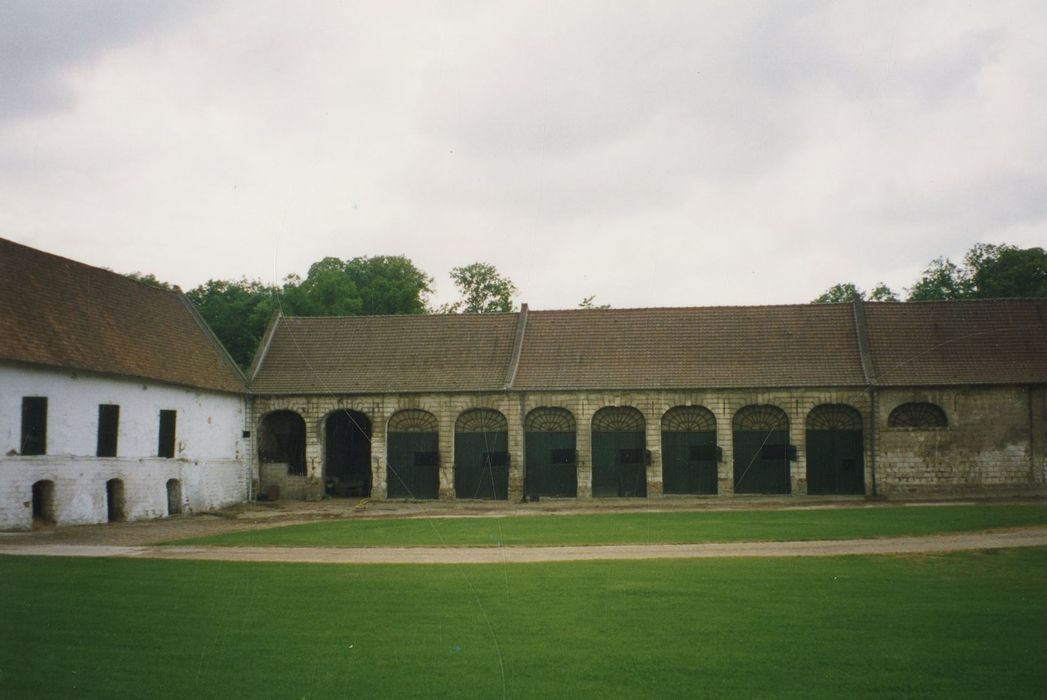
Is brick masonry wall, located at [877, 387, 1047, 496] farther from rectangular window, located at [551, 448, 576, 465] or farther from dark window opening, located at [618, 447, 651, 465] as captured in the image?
rectangular window, located at [551, 448, 576, 465]

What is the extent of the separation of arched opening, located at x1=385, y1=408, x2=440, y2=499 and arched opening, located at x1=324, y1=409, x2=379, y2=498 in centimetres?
153

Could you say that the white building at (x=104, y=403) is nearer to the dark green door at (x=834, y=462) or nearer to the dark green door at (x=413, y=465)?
the dark green door at (x=413, y=465)

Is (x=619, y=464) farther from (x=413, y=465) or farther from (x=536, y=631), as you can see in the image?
(x=536, y=631)

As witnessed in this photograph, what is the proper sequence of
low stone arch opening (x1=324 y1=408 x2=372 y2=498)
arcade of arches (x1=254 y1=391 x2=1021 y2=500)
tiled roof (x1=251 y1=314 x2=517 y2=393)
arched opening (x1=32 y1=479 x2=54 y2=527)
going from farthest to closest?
low stone arch opening (x1=324 y1=408 x2=372 y2=498) < tiled roof (x1=251 y1=314 x2=517 y2=393) < arcade of arches (x1=254 y1=391 x2=1021 y2=500) < arched opening (x1=32 y1=479 x2=54 y2=527)

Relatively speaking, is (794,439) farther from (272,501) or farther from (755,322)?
(272,501)

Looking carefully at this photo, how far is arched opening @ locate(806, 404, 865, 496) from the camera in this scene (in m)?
33.6

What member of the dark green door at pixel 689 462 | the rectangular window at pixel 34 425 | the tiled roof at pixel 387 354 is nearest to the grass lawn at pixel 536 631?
→ the rectangular window at pixel 34 425

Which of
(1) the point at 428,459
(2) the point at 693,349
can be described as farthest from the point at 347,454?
(2) the point at 693,349

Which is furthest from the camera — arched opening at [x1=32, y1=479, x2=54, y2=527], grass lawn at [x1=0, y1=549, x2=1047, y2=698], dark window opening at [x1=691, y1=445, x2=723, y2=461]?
dark window opening at [x1=691, y1=445, x2=723, y2=461]

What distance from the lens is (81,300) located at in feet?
93.8

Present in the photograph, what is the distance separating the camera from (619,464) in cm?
3494

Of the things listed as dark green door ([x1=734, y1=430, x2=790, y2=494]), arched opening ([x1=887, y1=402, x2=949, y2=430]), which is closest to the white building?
dark green door ([x1=734, y1=430, x2=790, y2=494])

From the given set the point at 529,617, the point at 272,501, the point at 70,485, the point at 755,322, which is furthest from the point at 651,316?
the point at 529,617

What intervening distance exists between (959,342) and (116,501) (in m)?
31.7
